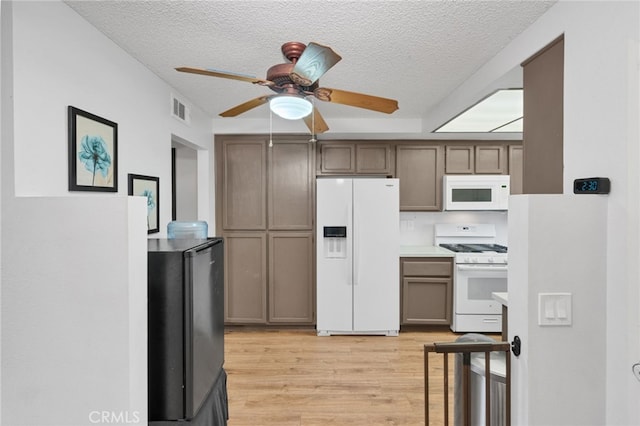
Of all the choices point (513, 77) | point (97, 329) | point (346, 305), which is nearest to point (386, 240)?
point (346, 305)

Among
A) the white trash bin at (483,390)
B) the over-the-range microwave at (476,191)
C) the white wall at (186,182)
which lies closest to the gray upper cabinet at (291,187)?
the white wall at (186,182)

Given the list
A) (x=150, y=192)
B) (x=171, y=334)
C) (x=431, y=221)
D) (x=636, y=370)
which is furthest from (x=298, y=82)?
(x=431, y=221)

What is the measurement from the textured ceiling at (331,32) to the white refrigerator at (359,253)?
1.42 m

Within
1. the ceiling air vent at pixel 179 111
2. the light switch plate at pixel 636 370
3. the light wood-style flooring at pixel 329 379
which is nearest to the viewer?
the light switch plate at pixel 636 370

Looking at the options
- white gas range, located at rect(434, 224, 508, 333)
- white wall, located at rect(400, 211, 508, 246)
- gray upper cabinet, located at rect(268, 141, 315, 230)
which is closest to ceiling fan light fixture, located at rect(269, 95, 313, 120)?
gray upper cabinet, located at rect(268, 141, 315, 230)

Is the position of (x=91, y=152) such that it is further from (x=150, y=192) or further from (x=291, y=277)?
(x=291, y=277)

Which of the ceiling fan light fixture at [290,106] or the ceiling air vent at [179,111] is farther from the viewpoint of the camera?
the ceiling air vent at [179,111]

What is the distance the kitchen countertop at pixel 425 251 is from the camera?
3.91m

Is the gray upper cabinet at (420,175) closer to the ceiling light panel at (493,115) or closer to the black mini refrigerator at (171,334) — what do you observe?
the ceiling light panel at (493,115)

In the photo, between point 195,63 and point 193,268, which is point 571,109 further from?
point 195,63

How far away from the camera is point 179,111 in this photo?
2.82 metres

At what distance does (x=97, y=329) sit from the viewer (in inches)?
47.6

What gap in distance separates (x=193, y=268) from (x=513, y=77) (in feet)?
6.73

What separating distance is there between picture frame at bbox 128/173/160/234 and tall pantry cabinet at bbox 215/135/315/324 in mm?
1556
